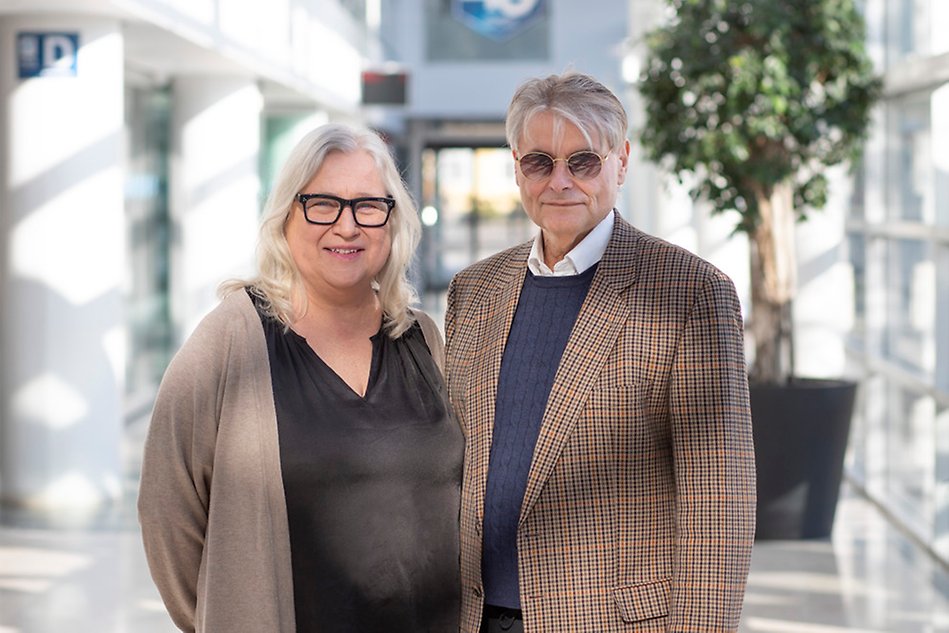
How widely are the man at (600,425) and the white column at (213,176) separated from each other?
953cm

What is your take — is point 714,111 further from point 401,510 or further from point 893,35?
point 401,510

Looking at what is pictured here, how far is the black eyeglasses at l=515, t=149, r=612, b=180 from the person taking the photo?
268cm

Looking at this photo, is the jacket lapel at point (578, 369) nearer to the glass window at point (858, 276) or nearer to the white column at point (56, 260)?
the white column at point (56, 260)

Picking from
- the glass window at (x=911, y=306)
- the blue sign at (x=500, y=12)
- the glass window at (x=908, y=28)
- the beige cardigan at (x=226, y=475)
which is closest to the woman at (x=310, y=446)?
the beige cardigan at (x=226, y=475)

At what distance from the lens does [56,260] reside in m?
8.48

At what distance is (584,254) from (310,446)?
64 cm

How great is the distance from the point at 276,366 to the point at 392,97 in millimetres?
15784

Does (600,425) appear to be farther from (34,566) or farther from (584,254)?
(34,566)

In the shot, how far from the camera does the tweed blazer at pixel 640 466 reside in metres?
2.56

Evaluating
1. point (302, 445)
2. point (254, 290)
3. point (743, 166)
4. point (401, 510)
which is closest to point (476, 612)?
point (401, 510)

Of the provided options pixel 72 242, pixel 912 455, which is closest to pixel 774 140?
pixel 912 455

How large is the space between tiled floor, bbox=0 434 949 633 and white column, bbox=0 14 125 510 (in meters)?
0.42

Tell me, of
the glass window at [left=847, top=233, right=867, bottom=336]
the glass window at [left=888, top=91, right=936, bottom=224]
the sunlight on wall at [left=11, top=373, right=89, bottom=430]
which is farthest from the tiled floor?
the glass window at [left=847, top=233, right=867, bottom=336]

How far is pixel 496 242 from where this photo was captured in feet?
99.0
